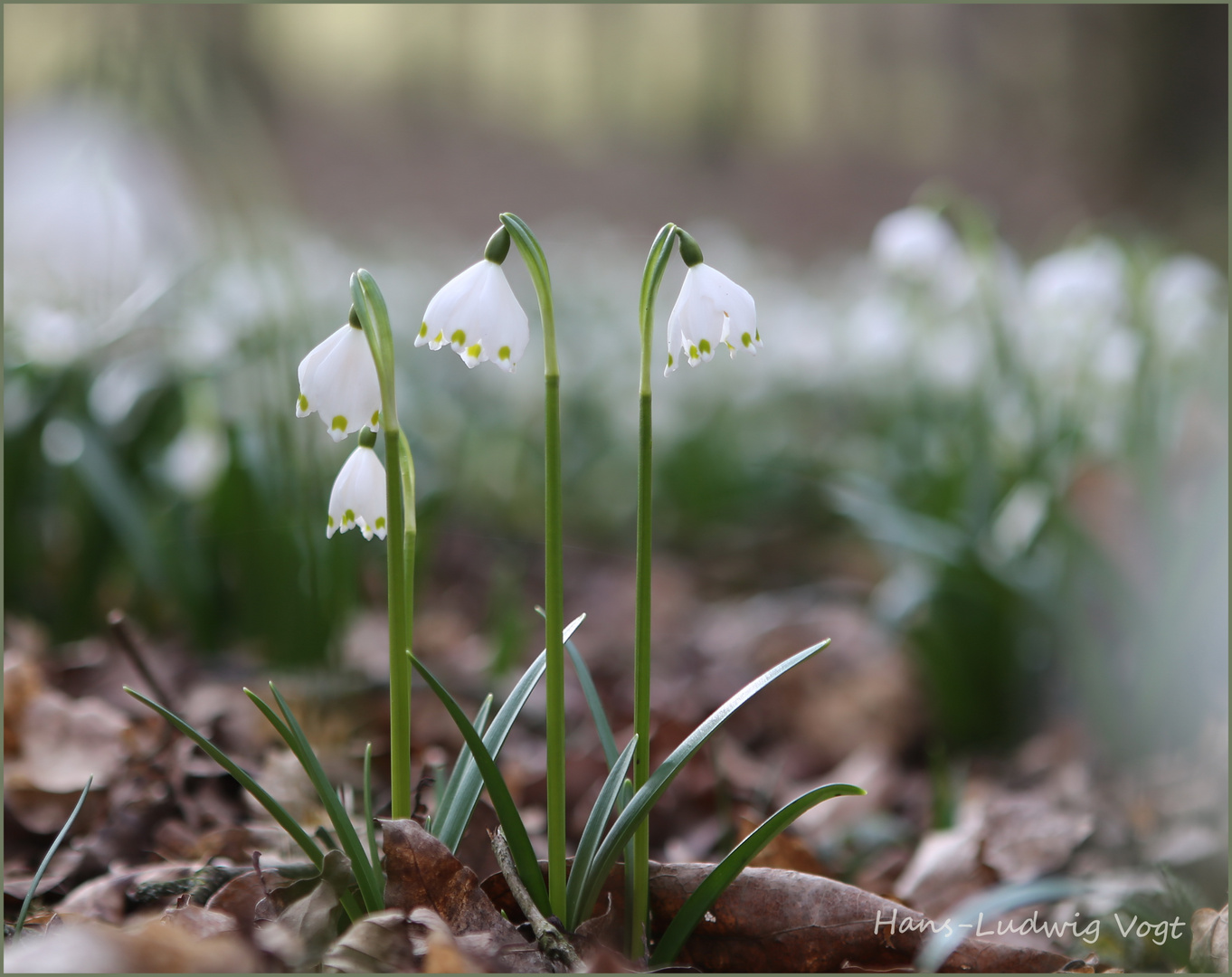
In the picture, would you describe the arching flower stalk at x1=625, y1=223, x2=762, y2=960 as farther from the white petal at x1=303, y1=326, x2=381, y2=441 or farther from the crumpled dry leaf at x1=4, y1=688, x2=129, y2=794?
the crumpled dry leaf at x1=4, y1=688, x2=129, y2=794

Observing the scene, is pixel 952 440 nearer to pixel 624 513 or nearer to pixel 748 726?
pixel 748 726

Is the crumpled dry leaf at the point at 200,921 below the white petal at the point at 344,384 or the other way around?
below

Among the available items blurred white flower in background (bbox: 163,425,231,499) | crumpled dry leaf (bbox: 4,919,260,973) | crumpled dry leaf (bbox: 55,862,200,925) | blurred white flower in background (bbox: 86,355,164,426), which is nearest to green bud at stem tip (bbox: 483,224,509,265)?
crumpled dry leaf (bbox: 4,919,260,973)

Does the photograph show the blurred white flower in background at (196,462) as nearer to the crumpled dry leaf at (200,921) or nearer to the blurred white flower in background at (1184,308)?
the crumpled dry leaf at (200,921)

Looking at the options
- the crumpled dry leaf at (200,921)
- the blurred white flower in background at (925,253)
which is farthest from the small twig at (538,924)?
the blurred white flower in background at (925,253)

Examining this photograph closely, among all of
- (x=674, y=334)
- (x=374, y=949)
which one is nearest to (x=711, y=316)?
(x=674, y=334)

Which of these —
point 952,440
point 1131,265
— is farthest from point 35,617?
point 1131,265
